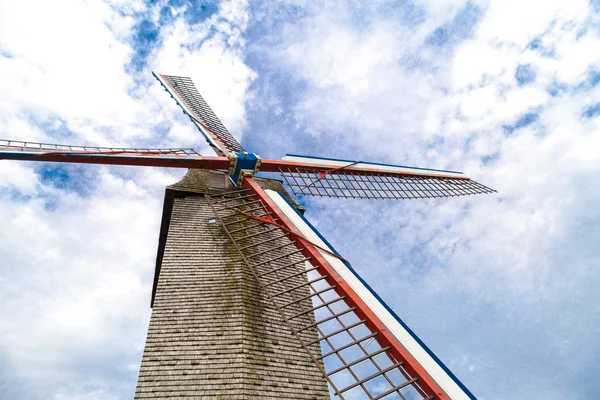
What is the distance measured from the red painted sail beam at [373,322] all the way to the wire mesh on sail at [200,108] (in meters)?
6.33

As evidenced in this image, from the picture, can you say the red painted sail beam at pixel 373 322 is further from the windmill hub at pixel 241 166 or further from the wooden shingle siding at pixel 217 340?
the windmill hub at pixel 241 166

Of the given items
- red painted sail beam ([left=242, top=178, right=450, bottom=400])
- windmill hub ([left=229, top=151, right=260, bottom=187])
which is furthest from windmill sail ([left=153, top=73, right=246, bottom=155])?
red painted sail beam ([left=242, top=178, right=450, bottom=400])

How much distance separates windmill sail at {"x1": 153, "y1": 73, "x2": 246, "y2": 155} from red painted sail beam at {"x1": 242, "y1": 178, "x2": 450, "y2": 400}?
5172 millimetres

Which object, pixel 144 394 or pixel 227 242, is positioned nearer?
pixel 144 394

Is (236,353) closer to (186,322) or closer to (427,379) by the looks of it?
(186,322)

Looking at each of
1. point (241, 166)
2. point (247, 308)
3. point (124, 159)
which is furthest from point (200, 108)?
point (247, 308)

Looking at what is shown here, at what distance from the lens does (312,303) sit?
365 inches

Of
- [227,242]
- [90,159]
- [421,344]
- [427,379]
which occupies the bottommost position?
[427,379]

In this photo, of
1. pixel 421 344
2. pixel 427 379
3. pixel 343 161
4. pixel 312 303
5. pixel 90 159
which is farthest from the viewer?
pixel 343 161

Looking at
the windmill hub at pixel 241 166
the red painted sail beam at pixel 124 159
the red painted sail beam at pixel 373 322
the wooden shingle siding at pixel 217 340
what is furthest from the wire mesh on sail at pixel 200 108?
the red painted sail beam at pixel 373 322

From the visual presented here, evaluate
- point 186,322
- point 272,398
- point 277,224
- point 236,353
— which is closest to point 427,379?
point 272,398

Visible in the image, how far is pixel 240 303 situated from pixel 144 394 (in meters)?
2.18

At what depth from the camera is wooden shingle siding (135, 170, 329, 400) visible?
21.2 ft

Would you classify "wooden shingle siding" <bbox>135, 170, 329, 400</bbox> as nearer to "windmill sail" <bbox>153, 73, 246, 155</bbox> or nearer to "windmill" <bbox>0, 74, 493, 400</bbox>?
"windmill" <bbox>0, 74, 493, 400</bbox>
